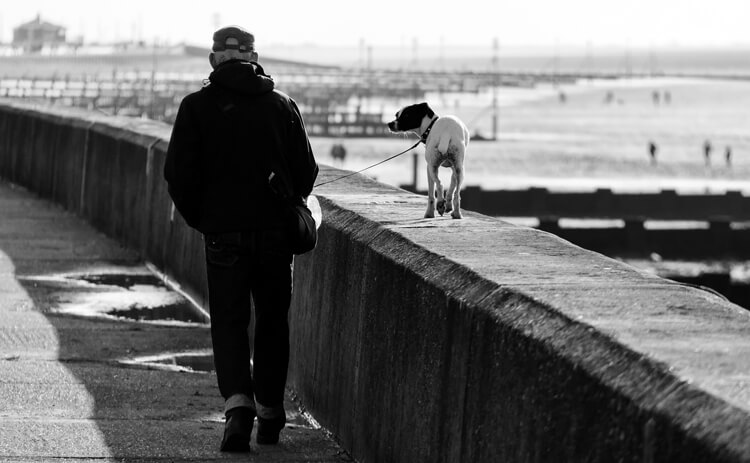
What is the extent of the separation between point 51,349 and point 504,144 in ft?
426

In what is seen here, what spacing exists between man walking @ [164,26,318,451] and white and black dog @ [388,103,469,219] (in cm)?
60

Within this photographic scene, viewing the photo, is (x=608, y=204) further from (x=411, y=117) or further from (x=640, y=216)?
(x=411, y=117)

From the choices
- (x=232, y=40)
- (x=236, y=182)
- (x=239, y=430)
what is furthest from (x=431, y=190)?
(x=239, y=430)

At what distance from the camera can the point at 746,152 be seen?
118 m

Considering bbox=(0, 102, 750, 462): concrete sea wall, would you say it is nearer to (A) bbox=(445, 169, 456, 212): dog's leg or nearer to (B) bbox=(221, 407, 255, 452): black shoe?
(A) bbox=(445, 169, 456, 212): dog's leg

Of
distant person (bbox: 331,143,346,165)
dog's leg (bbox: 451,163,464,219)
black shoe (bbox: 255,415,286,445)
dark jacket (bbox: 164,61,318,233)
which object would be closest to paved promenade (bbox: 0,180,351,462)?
black shoe (bbox: 255,415,286,445)

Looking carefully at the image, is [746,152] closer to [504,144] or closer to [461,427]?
[504,144]

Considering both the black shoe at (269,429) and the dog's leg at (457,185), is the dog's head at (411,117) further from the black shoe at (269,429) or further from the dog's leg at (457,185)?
the black shoe at (269,429)

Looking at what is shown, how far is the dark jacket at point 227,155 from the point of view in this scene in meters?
5.77

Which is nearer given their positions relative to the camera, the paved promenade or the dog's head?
the paved promenade

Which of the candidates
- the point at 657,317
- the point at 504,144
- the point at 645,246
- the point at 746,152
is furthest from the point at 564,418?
the point at 504,144

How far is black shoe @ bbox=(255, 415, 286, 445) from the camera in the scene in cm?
602

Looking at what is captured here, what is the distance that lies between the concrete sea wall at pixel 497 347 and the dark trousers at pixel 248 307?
30cm

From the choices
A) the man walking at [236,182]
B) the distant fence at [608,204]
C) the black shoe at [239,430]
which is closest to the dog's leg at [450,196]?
the man walking at [236,182]
